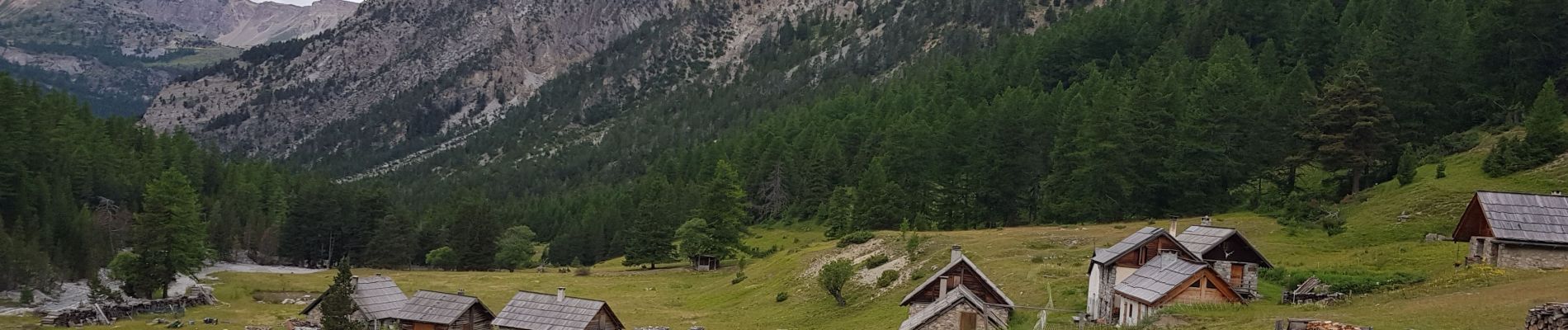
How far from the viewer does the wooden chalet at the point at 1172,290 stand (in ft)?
125

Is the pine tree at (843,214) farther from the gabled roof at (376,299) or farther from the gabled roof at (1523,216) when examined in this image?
the gabled roof at (1523,216)

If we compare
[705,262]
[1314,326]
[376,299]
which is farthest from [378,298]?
[1314,326]

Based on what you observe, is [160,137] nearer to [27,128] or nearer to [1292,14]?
[27,128]

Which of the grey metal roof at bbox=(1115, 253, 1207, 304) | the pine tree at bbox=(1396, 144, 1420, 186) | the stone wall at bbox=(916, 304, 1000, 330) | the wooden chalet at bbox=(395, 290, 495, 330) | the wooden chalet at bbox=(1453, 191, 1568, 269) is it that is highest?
the pine tree at bbox=(1396, 144, 1420, 186)

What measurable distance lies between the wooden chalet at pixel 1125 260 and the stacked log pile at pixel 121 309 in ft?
195

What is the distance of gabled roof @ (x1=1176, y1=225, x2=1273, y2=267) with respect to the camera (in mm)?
42844

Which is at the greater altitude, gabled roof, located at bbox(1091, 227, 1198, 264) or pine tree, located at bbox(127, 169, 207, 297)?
gabled roof, located at bbox(1091, 227, 1198, 264)

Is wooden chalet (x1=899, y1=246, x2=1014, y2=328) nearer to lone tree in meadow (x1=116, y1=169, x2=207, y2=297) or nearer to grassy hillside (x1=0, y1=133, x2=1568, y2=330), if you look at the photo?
grassy hillside (x1=0, y1=133, x2=1568, y2=330)

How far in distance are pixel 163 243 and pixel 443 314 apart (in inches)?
1302

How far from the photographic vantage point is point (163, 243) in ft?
254

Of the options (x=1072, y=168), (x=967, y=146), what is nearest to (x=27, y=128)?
(x=967, y=146)

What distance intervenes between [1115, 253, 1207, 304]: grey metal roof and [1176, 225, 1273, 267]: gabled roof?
2330 millimetres

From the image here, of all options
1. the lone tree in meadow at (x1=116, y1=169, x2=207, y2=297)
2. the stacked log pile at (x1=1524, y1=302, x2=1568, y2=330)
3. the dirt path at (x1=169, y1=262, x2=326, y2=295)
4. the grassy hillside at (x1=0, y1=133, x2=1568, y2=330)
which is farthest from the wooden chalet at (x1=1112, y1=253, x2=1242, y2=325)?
the dirt path at (x1=169, y1=262, x2=326, y2=295)

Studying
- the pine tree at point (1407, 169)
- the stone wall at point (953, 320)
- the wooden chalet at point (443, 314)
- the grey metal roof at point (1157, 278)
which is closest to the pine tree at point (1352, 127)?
the pine tree at point (1407, 169)
